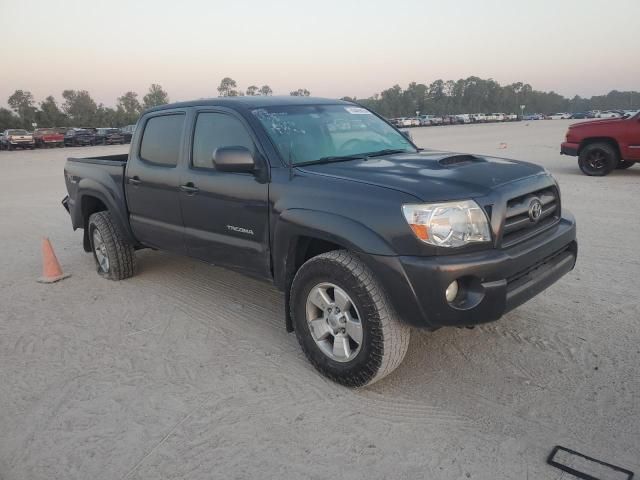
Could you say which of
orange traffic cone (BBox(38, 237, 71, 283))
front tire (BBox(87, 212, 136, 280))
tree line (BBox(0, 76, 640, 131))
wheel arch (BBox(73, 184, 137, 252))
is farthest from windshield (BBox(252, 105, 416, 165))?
tree line (BBox(0, 76, 640, 131))

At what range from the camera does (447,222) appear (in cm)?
276

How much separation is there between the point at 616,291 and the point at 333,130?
2.88 metres

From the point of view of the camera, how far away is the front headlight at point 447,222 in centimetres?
274

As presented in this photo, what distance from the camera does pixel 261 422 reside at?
9.46ft

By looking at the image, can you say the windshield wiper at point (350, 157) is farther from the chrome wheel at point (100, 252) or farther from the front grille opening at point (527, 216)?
the chrome wheel at point (100, 252)

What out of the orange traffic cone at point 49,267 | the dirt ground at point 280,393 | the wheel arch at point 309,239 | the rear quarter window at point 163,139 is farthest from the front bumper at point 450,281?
the orange traffic cone at point 49,267

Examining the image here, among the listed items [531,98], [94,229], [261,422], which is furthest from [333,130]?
[531,98]

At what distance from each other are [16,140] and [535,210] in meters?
38.6

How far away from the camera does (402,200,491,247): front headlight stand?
9.00 ft

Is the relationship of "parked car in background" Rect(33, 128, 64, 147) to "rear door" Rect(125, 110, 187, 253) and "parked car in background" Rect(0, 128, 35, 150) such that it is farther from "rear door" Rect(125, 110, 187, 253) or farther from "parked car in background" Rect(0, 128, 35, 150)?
"rear door" Rect(125, 110, 187, 253)

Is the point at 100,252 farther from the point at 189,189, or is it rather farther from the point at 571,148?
the point at 571,148

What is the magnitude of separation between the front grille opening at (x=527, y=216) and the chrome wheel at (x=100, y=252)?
432 centimetres

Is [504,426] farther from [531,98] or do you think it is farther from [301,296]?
[531,98]

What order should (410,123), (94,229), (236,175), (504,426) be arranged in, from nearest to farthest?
1. (504,426)
2. (236,175)
3. (94,229)
4. (410,123)
